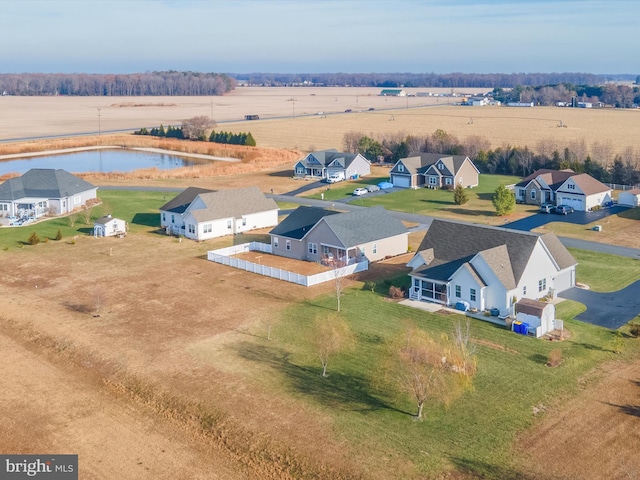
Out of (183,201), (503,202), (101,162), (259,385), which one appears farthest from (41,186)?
(101,162)

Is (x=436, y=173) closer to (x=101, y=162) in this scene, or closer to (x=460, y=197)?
(x=460, y=197)

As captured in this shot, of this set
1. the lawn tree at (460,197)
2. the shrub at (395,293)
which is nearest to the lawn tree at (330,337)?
the shrub at (395,293)

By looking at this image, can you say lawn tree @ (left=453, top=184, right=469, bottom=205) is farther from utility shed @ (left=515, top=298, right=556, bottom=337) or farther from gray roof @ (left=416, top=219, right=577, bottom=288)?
utility shed @ (left=515, top=298, right=556, bottom=337)

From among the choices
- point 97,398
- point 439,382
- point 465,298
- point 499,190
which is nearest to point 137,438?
point 97,398

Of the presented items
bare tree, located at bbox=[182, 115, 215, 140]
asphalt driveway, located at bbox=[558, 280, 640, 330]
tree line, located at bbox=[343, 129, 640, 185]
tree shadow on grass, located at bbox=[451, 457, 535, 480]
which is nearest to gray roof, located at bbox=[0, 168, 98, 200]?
tree line, located at bbox=[343, 129, 640, 185]

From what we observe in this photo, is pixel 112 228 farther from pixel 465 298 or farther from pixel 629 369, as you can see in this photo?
pixel 629 369

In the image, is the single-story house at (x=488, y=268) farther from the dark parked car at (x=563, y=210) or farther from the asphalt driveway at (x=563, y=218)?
the dark parked car at (x=563, y=210)

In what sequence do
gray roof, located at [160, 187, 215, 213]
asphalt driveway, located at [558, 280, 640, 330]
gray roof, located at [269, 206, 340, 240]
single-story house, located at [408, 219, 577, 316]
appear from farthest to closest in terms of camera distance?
1. gray roof, located at [160, 187, 215, 213]
2. gray roof, located at [269, 206, 340, 240]
3. single-story house, located at [408, 219, 577, 316]
4. asphalt driveway, located at [558, 280, 640, 330]
